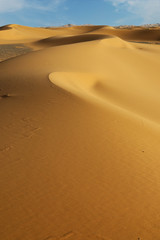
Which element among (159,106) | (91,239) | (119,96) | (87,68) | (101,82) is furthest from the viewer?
(87,68)

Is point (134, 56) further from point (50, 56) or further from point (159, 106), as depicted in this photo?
point (159, 106)

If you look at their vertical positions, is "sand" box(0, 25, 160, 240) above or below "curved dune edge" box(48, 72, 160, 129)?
below

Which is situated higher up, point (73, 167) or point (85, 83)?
point (85, 83)

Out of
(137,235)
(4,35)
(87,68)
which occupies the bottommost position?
(137,235)

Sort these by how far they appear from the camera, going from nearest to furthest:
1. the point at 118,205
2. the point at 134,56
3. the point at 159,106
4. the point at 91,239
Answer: the point at 91,239, the point at 118,205, the point at 159,106, the point at 134,56

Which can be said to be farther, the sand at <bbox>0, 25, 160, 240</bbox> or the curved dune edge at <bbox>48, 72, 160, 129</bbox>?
the curved dune edge at <bbox>48, 72, 160, 129</bbox>

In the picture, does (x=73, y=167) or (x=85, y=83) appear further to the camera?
(x=85, y=83)

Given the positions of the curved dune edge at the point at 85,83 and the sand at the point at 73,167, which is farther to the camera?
the curved dune edge at the point at 85,83

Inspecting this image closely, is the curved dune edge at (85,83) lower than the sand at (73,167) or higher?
higher

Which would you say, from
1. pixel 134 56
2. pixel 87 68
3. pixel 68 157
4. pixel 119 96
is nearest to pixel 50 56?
pixel 87 68

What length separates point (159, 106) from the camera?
5.92 m

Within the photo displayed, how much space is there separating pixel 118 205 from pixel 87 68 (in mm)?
6323

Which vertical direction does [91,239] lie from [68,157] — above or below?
below

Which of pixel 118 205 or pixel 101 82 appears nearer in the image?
pixel 118 205
